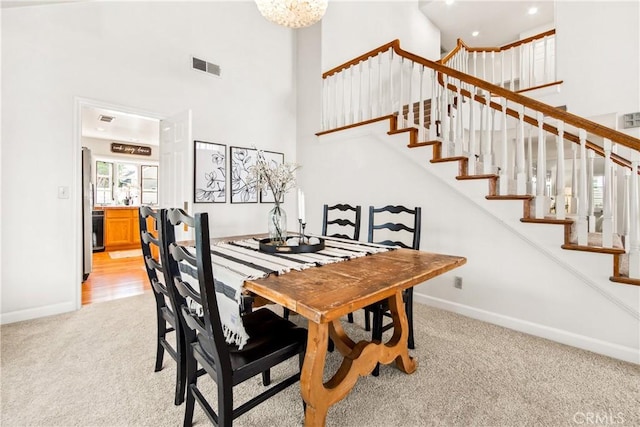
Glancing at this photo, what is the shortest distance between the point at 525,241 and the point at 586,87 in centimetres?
262

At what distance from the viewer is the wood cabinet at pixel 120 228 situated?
5824 millimetres

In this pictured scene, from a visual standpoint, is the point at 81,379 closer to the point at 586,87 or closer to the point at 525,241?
the point at 525,241

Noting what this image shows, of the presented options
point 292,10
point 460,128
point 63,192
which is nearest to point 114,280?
point 63,192

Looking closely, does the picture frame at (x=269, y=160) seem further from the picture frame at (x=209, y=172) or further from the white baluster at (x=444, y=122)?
the white baluster at (x=444, y=122)

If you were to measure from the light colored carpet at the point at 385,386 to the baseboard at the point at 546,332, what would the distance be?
0.08m

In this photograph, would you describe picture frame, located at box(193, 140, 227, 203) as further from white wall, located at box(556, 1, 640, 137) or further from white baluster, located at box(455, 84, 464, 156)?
white wall, located at box(556, 1, 640, 137)

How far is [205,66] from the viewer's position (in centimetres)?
358

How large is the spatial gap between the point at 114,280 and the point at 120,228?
2741mm

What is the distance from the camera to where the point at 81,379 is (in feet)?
5.51

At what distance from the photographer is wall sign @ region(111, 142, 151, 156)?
22.0 ft

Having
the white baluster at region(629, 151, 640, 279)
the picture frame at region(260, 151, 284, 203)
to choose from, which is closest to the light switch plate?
the picture frame at region(260, 151, 284, 203)

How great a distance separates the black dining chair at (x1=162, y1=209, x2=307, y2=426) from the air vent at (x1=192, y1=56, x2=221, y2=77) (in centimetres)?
307

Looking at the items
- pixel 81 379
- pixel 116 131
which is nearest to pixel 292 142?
pixel 81 379

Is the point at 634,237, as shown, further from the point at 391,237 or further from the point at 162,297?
the point at 162,297
